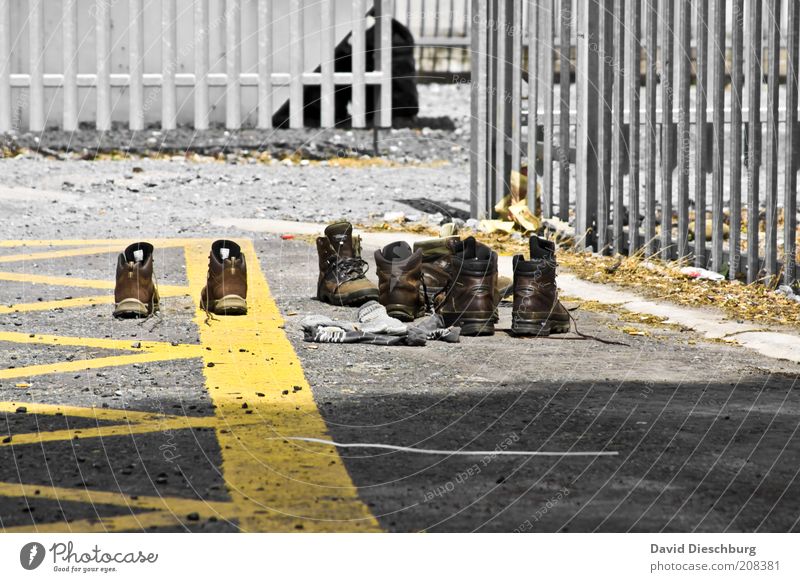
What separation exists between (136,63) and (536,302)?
7.34 meters

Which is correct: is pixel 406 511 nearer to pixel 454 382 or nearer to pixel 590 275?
pixel 454 382

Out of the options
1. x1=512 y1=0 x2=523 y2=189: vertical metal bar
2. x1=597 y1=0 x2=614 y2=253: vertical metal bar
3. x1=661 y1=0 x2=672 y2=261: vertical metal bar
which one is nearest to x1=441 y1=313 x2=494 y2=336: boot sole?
x1=661 y1=0 x2=672 y2=261: vertical metal bar

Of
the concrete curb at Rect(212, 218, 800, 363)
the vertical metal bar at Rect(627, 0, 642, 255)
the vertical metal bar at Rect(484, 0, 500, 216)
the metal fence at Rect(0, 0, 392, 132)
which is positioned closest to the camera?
the concrete curb at Rect(212, 218, 800, 363)

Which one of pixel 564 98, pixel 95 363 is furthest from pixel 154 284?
pixel 564 98

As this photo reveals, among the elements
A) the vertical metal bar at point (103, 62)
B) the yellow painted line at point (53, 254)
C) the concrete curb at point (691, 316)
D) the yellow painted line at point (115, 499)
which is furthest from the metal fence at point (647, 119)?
the vertical metal bar at point (103, 62)

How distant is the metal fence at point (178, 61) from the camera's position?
39.2 ft

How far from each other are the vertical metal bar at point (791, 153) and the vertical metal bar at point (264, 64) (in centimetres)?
624

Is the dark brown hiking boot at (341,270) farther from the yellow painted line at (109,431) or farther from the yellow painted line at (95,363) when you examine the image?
the yellow painted line at (109,431)

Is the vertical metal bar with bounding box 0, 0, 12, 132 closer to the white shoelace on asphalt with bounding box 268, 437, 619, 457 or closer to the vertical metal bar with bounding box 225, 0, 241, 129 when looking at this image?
the vertical metal bar with bounding box 225, 0, 241, 129

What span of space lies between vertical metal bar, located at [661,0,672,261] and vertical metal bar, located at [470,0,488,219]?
6.07 feet

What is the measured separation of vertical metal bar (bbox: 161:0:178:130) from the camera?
471 inches

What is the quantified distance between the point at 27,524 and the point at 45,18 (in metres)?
10.1

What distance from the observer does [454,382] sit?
14.6 feet

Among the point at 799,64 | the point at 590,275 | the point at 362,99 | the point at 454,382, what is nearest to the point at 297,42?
the point at 362,99
